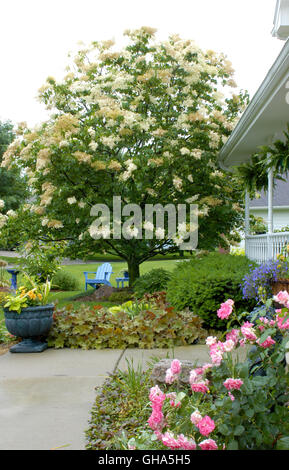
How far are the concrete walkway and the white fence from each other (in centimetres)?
213

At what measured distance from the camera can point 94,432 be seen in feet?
10.2

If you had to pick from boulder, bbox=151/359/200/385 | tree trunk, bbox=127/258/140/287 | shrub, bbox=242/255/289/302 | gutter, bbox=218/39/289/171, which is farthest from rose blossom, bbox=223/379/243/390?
tree trunk, bbox=127/258/140/287

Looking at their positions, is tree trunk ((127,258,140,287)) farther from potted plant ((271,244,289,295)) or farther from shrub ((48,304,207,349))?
potted plant ((271,244,289,295))

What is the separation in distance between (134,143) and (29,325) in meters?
5.82

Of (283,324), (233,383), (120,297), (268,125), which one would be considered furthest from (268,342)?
(120,297)

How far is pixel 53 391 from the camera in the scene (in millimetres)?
3949

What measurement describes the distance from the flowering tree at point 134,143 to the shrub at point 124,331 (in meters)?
3.43

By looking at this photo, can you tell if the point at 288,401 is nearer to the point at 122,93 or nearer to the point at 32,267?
the point at 122,93

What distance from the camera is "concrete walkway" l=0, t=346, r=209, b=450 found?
302 cm

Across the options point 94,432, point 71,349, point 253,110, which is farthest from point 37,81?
point 94,432

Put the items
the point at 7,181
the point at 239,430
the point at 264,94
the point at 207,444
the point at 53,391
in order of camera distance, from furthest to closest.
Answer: the point at 7,181
the point at 264,94
the point at 53,391
the point at 239,430
the point at 207,444

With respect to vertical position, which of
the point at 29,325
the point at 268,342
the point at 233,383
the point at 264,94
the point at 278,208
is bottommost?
the point at 29,325

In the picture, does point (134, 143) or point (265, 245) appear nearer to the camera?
point (265, 245)

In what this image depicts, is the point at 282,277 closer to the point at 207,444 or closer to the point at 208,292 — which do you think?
the point at 208,292
